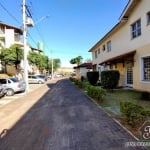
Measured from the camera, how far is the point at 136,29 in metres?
17.6

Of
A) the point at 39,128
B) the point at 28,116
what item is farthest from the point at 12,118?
the point at 39,128

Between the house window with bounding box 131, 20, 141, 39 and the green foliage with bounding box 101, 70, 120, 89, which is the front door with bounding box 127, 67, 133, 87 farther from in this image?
the house window with bounding box 131, 20, 141, 39

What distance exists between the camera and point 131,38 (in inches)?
730

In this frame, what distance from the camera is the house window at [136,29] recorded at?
17103mm

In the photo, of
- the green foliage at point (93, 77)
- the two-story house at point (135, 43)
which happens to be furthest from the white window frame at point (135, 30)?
the green foliage at point (93, 77)

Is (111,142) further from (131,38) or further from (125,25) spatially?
(125,25)

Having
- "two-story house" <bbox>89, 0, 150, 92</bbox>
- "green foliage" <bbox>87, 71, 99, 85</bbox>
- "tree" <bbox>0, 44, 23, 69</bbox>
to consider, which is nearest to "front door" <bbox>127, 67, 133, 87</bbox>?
"two-story house" <bbox>89, 0, 150, 92</bbox>

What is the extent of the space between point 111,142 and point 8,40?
166 feet

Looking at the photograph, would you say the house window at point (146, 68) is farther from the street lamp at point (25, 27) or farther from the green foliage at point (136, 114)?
the street lamp at point (25, 27)

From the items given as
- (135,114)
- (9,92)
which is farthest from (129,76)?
(135,114)

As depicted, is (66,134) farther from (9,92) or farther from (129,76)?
(129,76)

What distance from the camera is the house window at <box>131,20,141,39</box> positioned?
17103 millimetres

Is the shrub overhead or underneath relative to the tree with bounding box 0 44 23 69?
underneath

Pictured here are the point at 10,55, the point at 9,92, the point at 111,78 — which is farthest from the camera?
the point at 10,55
